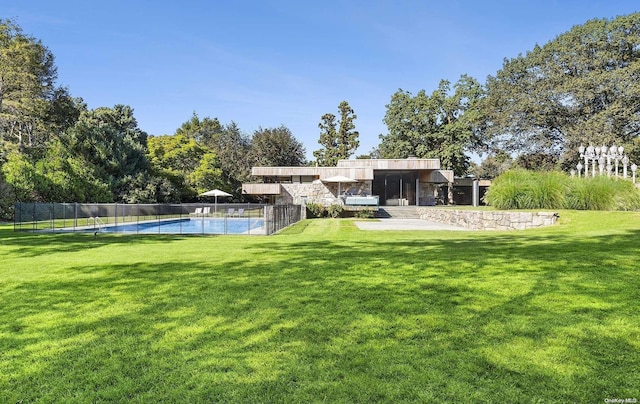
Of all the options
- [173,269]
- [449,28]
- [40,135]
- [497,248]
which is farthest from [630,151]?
[40,135]

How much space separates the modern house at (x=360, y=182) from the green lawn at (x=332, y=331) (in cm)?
1821

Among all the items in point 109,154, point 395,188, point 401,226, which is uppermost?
point 109,154

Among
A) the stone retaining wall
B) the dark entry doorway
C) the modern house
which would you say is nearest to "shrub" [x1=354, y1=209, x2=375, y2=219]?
the modern house

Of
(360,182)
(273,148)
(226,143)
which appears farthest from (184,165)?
(360,182)

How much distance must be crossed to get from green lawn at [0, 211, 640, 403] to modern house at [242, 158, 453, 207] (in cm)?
1821

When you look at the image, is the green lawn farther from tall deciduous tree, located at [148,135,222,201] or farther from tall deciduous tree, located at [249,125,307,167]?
tall deciduous tree, located at [249,125,307,167]

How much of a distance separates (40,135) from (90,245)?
28002 mm

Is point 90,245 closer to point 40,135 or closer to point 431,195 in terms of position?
point 431,195

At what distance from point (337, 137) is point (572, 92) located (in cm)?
2348

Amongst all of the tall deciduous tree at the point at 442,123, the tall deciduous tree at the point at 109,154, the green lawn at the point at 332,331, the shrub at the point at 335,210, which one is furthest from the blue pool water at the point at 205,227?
the tall deciduous tree at the point at 442,123

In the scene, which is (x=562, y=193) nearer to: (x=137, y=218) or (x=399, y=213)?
(x=399, y=213)

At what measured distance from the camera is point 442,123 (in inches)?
1399

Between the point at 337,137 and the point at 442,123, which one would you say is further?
the point at 337,137

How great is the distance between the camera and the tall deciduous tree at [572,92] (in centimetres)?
2734
